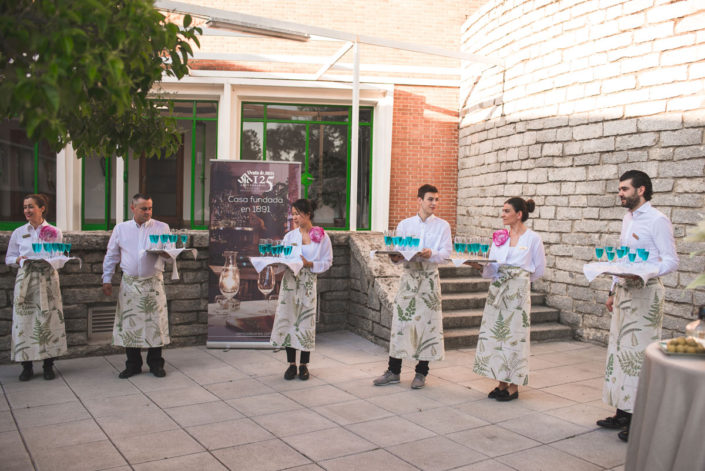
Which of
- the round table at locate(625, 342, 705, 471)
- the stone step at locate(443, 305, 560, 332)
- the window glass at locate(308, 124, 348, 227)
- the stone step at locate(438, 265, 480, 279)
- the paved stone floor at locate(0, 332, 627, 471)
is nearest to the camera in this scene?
the round table at locate(625, 342, 705, 471)

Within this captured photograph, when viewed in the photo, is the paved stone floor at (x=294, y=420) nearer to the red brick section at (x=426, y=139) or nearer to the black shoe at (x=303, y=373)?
the black shoe at (x=303, y=373)

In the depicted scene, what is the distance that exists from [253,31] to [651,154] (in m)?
5.96

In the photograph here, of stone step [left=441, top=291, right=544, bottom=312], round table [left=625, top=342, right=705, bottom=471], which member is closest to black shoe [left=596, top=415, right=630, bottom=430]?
round table [left=625, top=342, right=705, bottom=471]

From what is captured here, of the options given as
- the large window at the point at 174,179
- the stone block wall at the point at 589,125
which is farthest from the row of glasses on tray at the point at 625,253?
the large window at the point at 174,179

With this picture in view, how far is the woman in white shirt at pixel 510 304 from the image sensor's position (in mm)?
5324

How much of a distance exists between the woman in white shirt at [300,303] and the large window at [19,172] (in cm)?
837

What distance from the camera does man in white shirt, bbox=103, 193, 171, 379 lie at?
6.08 meters

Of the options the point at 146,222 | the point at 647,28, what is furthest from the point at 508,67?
the point at 146,222

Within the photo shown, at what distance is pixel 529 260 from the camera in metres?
5.36

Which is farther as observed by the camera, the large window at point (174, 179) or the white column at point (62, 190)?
the large window at point (174, 179)

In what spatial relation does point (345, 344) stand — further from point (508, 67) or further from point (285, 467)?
point (508, 67)

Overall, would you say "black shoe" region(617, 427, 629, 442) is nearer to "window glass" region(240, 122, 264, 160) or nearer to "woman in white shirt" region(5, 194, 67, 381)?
"woman in white shirt" region(5, 194, 67, 381)

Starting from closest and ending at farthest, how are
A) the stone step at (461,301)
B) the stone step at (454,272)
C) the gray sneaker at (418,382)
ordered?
1. the gray sneaker at (418,382)
2. the stone step at (461,301)
3. the stone step at (454,272)

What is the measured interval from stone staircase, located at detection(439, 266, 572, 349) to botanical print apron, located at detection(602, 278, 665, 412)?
295cm
